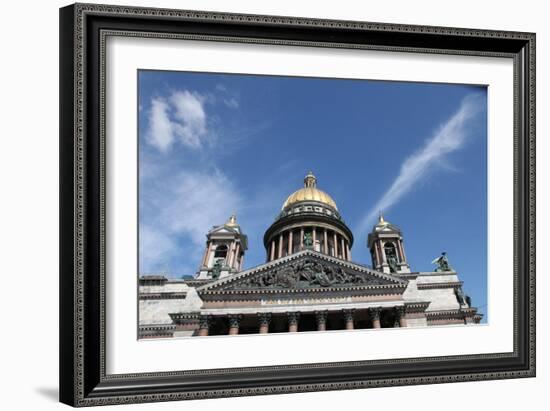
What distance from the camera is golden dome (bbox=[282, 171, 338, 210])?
156 inches

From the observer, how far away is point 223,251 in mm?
3730

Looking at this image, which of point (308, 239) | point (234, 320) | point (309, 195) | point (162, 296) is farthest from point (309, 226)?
point (162, 296)

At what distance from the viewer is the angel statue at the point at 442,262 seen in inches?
163

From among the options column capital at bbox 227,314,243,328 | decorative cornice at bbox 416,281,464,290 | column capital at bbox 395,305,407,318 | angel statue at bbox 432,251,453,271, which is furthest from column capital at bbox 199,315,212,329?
angel statue at bbox 432,251,453,271

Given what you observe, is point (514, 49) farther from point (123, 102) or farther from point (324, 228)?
point (123, 102)

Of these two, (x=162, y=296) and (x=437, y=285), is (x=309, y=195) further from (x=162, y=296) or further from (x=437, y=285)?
(x=162, y=296)

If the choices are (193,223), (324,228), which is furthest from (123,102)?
(324,228)

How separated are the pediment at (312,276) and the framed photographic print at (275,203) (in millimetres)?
14

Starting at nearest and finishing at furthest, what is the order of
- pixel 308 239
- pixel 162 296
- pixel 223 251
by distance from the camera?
pixel 162 296
pixel 223 251
pixel 308 239

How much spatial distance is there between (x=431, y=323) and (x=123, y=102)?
8.44ft

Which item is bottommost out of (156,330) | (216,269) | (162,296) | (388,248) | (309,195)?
(156,330)

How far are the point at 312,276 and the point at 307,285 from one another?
8 centimetres

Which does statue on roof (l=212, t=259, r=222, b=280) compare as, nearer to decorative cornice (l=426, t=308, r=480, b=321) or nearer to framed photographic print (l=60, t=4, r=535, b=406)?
framed photographic print (l=60, t=4, r=535, b=406)

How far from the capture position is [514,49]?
4.21 metres
